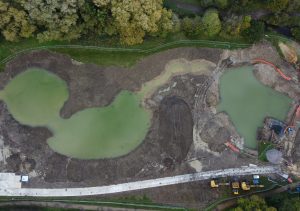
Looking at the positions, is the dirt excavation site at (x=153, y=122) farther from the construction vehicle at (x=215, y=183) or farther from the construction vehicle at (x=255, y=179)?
the construction vehicle at (x=255, y=179)

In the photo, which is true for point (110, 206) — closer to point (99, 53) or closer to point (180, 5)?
point (99, 53)

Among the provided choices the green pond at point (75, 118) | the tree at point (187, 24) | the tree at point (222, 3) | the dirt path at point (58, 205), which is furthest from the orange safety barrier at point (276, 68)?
the dirt path at point (58, 205)

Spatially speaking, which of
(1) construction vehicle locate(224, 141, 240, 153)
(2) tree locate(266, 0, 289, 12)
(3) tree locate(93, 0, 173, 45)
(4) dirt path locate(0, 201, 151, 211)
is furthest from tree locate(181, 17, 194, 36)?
(4) dirt path locate(0, 201, 151, 211)

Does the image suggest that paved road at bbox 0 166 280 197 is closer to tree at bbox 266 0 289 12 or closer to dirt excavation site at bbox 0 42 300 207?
dirt excavation site at bbox 0 42 300 207

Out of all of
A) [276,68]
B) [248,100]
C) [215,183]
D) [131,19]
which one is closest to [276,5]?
[276,68]

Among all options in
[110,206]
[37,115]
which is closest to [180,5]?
[37,115]

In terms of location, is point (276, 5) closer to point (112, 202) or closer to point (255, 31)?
point (255, 31)
